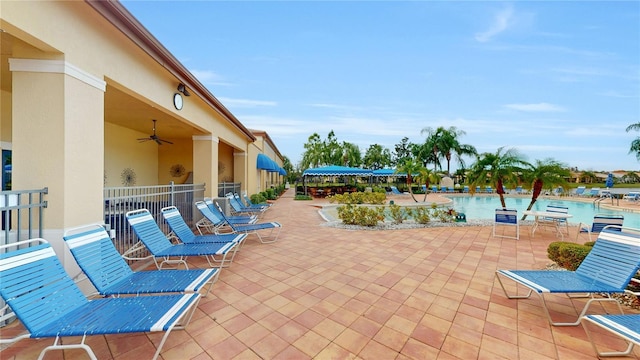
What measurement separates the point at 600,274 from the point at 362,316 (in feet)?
9.83

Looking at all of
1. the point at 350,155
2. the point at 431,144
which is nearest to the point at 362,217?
the point at 350,155

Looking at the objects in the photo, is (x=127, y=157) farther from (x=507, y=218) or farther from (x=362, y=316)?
(x=507, y=218)

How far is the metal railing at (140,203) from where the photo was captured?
461 cm

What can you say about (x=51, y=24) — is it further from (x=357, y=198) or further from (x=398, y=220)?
(x=357, y=198)

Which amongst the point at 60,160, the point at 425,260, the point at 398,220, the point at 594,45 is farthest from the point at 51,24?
the point at 594,45

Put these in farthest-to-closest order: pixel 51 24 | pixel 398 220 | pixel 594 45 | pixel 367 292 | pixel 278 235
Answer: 1. pixel 594 45
2. pixel 398 220
3. pixel 278 235
4. pixel 367 292
5. pixel 51 24

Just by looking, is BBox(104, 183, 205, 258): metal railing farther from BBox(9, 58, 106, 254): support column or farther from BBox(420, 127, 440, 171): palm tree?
BBox(420, 127, 440, 171): palm tree

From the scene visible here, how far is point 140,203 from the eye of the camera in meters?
5.39

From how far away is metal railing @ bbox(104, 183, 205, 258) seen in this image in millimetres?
4609

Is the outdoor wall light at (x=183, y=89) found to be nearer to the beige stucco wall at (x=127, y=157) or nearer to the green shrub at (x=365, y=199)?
the beige stucco wall at (x=127, y=157)

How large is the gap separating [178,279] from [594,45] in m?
18.3

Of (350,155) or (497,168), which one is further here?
(350,155)

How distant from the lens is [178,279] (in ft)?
10.2

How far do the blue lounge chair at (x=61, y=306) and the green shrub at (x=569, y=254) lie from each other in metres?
5.80
